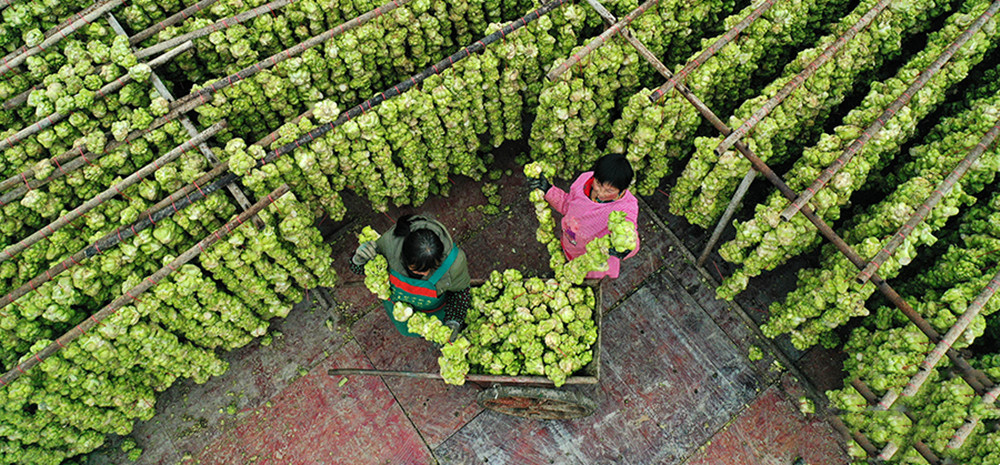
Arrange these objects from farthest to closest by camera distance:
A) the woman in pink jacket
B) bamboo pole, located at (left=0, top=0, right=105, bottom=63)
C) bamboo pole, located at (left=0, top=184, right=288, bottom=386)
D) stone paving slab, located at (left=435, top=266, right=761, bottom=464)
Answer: stone paving slab, located at (left=435, top=266, right=761, bottom=464), bamboo pole, located at (left=0, top=0, right=105, bottom=63), the woman in pink jacket, bamboo pole, located at (left=0, top=184, right=288, bottom=386)

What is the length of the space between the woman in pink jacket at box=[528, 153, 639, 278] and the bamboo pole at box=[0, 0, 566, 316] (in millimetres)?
1322

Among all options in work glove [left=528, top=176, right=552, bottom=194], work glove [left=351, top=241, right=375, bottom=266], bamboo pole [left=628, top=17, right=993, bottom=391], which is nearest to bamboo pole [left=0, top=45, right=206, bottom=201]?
work glove [left=351, top=241, right=375, bottom=266]

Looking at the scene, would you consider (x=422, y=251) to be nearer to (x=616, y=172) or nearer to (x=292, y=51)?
(x=616, y=172)

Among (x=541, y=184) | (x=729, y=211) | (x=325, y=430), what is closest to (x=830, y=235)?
(x=729, y=211)

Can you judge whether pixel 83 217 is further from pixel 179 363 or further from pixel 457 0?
pixel 457 0

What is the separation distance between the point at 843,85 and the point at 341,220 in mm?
5185

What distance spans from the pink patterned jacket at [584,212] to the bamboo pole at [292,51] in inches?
88.9

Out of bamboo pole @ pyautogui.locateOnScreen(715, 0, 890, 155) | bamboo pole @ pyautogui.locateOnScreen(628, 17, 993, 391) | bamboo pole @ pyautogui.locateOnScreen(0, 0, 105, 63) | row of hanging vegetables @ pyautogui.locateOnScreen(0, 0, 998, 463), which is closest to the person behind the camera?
bamboo pole @ pyautogui.locateOnScreen(628, 17, 993, 391)

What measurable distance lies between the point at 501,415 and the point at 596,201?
2.43 meters

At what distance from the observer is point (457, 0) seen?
5578 millimetres

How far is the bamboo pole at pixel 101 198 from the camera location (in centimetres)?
475

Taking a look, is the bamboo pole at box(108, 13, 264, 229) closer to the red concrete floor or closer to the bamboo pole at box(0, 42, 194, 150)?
the bamboo pole at box(0, 42, 194, 150)

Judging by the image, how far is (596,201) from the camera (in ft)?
16.6

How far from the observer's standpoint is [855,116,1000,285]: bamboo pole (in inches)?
182
